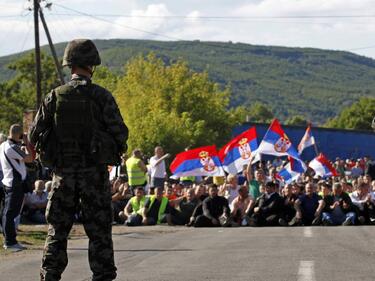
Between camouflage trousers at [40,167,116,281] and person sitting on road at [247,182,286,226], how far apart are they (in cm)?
1502

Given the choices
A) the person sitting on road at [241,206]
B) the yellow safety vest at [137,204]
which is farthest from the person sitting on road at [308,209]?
the yellow safety vest at [137,204]

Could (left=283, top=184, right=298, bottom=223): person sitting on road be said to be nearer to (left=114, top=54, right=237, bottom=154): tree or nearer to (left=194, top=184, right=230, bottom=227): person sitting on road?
(left=194, top=184, right=230, bottom=227): person sitting on road

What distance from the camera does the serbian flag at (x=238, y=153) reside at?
27.3 meters

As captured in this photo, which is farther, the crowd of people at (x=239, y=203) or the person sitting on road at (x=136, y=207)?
the person sitting on road at (x=136, y=207)

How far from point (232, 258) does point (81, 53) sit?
5.31 m

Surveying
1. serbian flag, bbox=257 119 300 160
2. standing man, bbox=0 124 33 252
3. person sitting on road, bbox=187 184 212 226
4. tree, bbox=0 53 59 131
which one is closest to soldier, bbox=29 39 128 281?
standing man, bbox=0 124 33 252

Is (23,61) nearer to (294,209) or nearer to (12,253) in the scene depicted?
(294,209)

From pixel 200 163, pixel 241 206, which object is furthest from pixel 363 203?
pixel 200 163

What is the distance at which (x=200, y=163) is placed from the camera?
27453 millimetres

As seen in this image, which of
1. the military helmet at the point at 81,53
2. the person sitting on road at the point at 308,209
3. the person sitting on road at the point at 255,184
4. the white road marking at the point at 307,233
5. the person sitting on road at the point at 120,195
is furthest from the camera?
the person sitting on road at the point at 255,184

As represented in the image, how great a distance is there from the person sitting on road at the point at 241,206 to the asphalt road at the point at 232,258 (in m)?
4.24

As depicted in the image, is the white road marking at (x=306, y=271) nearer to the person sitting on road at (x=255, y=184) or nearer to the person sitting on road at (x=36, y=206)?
the person sitting on road at (x=36, y=206)

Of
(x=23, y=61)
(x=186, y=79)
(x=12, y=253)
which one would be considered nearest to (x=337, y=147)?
(x=186, y=79)

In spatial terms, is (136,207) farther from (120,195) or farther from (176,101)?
(176,101)
